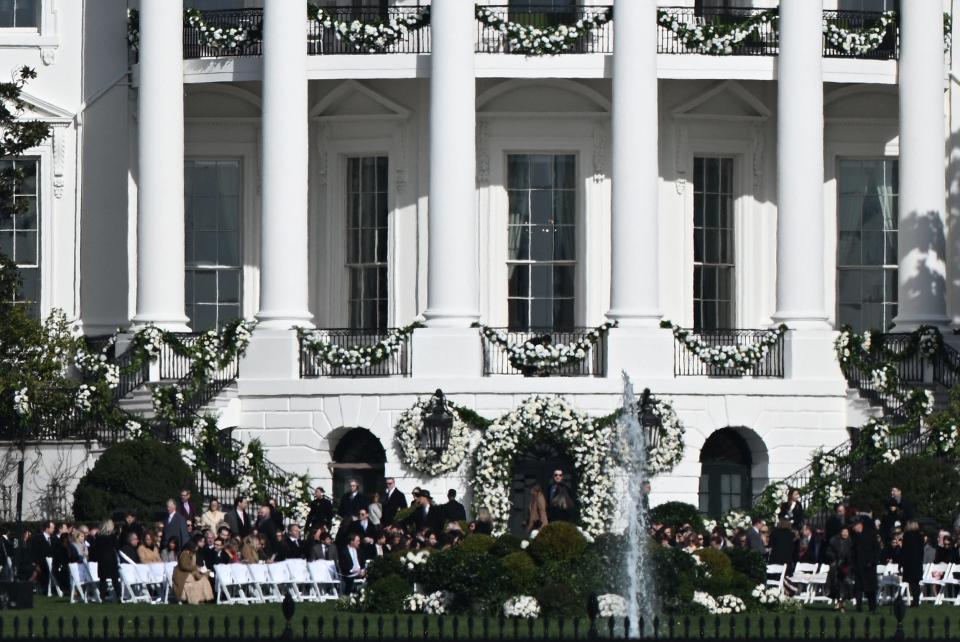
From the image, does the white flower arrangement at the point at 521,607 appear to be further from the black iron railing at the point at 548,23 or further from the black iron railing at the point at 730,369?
the black iron railing at the point at 548,23

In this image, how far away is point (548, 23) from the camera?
51.8m

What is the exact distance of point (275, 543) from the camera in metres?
41.3

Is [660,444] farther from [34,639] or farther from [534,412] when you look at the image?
[34,639]

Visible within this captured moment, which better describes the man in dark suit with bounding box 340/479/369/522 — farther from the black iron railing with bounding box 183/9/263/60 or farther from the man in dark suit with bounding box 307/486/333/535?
the black iron railing with bounding box 183/9/263/60

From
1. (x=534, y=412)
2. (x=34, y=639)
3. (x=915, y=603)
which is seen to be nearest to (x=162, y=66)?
(x=534, y=412)

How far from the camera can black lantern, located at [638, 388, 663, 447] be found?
157ft

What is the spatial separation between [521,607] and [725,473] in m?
→ 15.6

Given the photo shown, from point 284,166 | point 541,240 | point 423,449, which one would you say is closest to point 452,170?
point 284,166

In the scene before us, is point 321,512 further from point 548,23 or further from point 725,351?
point 548,23

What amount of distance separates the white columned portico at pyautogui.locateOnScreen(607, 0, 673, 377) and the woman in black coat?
12.4 meters

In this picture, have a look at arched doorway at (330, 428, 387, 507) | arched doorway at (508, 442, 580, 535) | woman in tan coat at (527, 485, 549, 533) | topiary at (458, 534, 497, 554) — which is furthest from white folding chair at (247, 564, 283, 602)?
arched doorway at (330, 428, 387, 507)

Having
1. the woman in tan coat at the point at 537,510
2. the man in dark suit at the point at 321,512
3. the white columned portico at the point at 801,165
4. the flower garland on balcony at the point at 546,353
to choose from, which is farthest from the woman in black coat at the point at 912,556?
the white columned portico at the point at 801,165

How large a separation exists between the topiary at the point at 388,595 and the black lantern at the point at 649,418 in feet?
38.7

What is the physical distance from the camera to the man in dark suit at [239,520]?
140 feet
